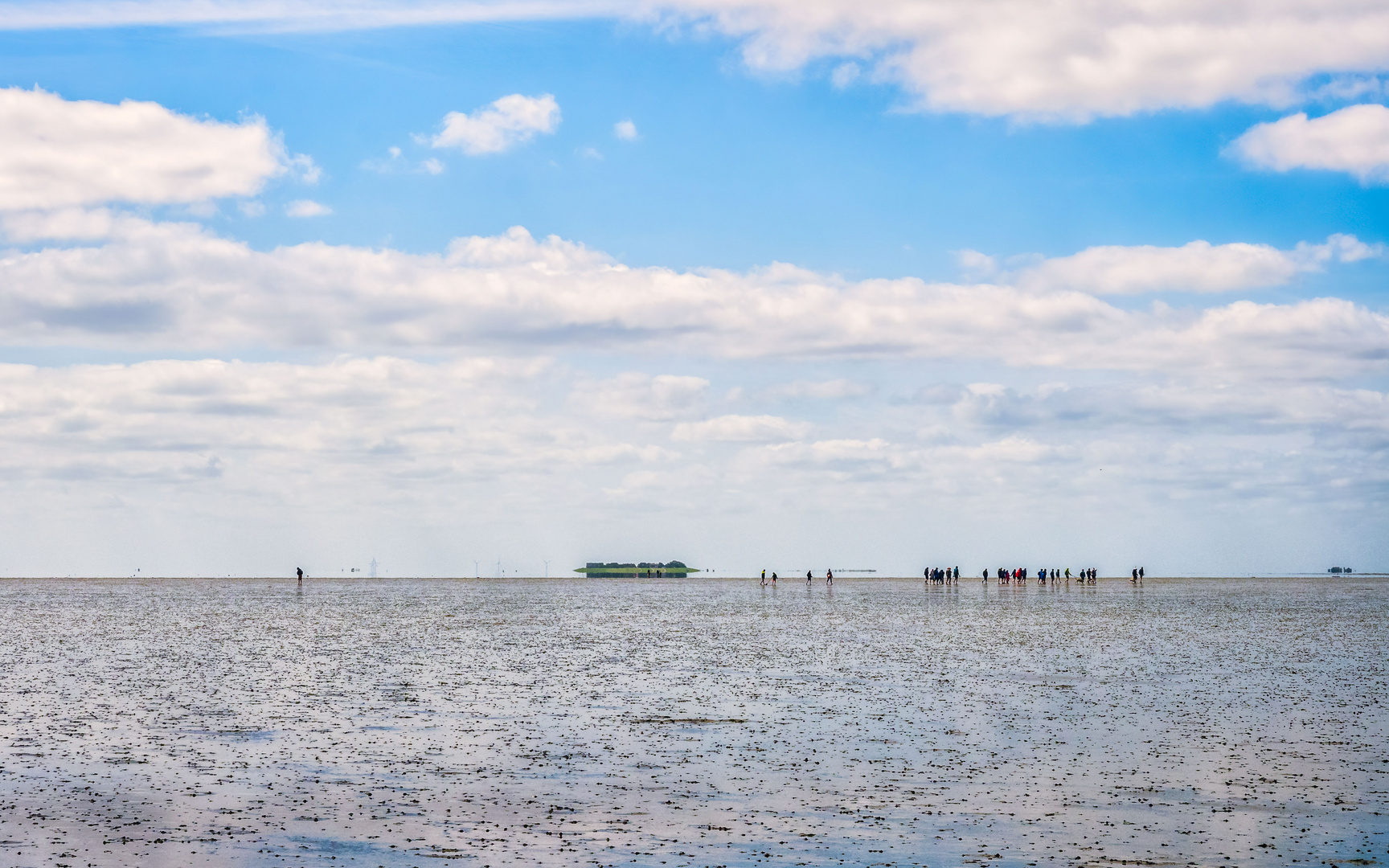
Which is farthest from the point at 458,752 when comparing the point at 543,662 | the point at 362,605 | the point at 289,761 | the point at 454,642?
the point at 362,605

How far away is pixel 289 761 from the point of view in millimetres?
26688

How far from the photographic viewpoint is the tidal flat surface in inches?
776

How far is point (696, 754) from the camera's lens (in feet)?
90.9

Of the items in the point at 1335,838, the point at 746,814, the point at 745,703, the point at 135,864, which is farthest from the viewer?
the point at 745,703

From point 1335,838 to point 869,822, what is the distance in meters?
7.22

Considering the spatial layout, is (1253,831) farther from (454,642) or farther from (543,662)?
(454,642)

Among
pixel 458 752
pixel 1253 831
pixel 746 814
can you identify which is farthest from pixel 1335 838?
pixel 458 752

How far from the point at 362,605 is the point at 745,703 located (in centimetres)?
7916

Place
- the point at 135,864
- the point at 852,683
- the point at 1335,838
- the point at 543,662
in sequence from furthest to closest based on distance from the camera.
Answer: the point at 543,662 < the point at 852,683 < the point at 1335,838 < the point at 135,864

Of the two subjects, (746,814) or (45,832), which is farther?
(746,814)

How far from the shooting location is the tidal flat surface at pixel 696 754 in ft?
64.6

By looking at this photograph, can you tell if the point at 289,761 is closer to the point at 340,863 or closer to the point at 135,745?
the point at 135,745

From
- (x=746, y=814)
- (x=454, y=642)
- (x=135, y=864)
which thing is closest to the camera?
(x=135, y=864)

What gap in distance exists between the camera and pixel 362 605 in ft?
358
